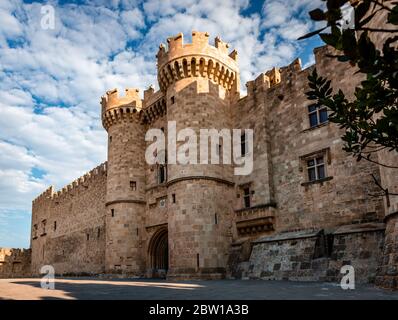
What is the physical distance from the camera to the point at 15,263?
3406cm

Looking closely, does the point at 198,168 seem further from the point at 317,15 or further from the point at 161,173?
the point at 317,15

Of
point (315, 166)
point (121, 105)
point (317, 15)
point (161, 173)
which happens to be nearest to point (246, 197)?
point (315, 166)

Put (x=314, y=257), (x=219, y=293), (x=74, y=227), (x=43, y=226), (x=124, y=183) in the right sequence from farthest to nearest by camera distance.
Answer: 1. (x=43, y=226)
2. (x=74, y=227)
3. (x=124, y=183)
4. (x=314, y=257)
5. (x=219, y=293)

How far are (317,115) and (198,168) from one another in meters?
5.10

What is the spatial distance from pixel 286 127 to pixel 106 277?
11067 millimetres

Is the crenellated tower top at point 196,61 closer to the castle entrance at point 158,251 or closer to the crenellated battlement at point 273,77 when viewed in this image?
the crenellated battlement at point 273,77

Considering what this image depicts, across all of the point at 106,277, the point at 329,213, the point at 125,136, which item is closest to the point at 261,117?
the point at 329,213

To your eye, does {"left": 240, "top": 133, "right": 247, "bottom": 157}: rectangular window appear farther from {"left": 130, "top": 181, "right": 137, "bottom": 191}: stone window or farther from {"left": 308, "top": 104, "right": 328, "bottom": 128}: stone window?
{"left": 130, "top": 181, "right": 137, "bottom": 191}: stone window

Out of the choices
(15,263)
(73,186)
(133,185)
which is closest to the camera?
(133,185)

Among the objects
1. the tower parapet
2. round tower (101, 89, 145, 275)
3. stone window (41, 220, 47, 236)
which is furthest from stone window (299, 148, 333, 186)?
stone window (41, 220, 47, 236)

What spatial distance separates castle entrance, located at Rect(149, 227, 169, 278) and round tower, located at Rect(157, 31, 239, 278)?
2772 mm

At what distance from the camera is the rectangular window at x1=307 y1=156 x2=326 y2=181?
42.2 feet

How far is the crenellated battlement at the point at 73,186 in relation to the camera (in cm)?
2359
